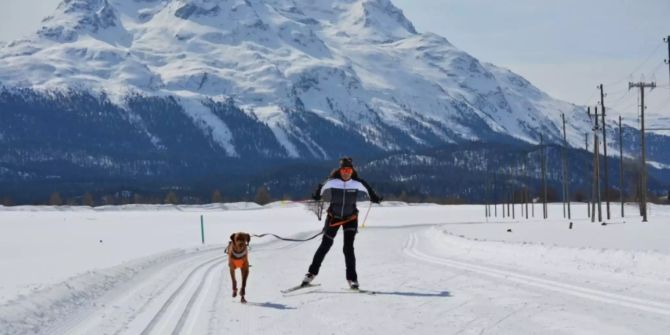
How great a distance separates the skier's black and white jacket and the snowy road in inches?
58.0

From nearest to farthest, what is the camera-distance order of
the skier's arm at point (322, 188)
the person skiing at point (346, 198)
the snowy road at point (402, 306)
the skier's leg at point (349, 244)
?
the snowy road at point (402, 306), the skier's arm at point (322, 188), the person skiing at point (346, 198), the skier's leg at point (349, 244)

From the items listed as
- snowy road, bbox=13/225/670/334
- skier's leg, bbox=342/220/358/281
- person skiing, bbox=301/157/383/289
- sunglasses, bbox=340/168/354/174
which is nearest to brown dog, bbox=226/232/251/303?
snowy road, bbox=13/225/670/334

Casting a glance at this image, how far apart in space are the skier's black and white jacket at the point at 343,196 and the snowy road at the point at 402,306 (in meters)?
1.47

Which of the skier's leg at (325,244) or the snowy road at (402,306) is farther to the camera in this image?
the skier's leg at (325,244)

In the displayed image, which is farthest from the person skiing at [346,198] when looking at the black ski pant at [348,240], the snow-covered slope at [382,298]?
the snow-covered slope at [382,298]

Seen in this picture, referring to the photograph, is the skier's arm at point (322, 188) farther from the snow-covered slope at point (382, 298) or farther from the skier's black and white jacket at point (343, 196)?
the snow-covered slope at point (382, 298)

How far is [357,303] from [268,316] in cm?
159

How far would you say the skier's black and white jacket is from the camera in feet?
51.0

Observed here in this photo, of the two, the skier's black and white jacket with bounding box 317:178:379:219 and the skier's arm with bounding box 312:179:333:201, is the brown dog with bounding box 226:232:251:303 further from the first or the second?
the skier's black and white jacket with bounding box 317:178:379:219

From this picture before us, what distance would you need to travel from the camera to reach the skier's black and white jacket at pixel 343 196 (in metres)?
15.5

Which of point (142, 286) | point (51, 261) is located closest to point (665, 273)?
point (142, 286)

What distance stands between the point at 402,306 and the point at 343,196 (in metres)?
3.23

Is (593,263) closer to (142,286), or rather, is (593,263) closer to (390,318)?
(390,318)

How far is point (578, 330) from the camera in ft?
33.4
